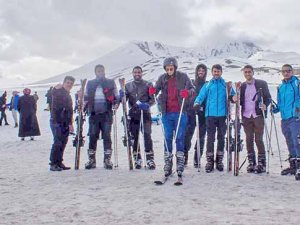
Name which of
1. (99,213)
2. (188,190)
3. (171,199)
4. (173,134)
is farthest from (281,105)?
(99,213)

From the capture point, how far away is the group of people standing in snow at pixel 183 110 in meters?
8.24

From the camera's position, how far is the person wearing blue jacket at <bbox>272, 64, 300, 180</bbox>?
27.6 ft

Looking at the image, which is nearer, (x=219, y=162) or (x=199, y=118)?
(x=219, y=162)

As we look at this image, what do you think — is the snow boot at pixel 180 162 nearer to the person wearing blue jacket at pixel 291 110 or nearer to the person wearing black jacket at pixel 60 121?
the person wearing blue jacket at pixel 291 110

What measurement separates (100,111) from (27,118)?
341 inches

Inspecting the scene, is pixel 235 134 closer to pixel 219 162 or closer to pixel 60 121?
pixel 219 162

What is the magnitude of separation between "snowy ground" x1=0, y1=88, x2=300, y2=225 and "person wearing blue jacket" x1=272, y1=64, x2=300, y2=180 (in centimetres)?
51

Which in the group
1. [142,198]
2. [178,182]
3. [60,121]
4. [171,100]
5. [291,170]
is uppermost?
[171,100]

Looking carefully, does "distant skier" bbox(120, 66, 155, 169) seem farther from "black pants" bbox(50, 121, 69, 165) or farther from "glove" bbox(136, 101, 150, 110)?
"black pants" bbox(50, 121, 69, 165)

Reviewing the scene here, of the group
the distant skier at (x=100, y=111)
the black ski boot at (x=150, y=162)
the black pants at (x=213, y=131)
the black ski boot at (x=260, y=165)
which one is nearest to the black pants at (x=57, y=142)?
the distant skier at (x=100, y=111)

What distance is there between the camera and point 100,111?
934 cm

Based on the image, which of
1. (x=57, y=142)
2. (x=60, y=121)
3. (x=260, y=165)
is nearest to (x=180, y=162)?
(x=260, y=165)

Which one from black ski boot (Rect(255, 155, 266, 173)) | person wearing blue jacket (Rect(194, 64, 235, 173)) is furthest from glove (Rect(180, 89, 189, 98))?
black ski boot (Rect(255, 155, 266, 173))

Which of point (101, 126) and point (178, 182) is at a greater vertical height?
point (101, 126)
